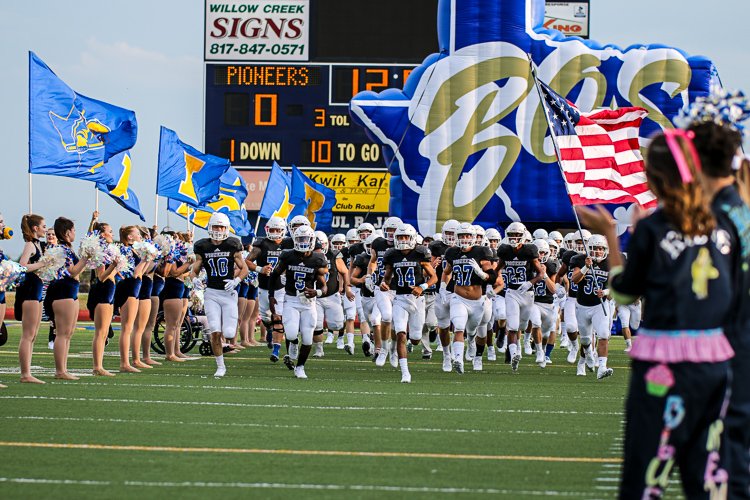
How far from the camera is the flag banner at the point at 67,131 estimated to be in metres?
16.0

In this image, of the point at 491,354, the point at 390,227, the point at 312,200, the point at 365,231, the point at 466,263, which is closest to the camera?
the point at 466,263

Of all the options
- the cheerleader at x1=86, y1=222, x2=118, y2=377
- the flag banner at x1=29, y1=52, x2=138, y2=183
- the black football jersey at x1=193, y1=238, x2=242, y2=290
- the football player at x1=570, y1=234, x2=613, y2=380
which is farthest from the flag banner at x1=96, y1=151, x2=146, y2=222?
the football player at x1=570, y1=234, x2=613, y2=380

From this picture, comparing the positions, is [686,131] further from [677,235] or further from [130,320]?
[130,320]

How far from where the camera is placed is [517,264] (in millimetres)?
18516

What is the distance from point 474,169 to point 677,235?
Answer: 22.2 m

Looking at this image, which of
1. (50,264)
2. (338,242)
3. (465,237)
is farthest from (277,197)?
(50,264)

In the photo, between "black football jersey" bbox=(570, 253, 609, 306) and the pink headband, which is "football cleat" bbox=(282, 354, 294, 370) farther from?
the pink headband

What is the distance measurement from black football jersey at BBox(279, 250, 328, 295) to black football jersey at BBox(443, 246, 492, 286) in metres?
2.04

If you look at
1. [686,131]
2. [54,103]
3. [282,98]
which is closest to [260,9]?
[282,98]

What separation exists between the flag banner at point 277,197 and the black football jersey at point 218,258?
37.7ft

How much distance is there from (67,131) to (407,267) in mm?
4726

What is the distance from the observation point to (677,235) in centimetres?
500

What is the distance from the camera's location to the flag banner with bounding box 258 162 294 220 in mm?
27875

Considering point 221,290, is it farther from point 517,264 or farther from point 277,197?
point 277,197
